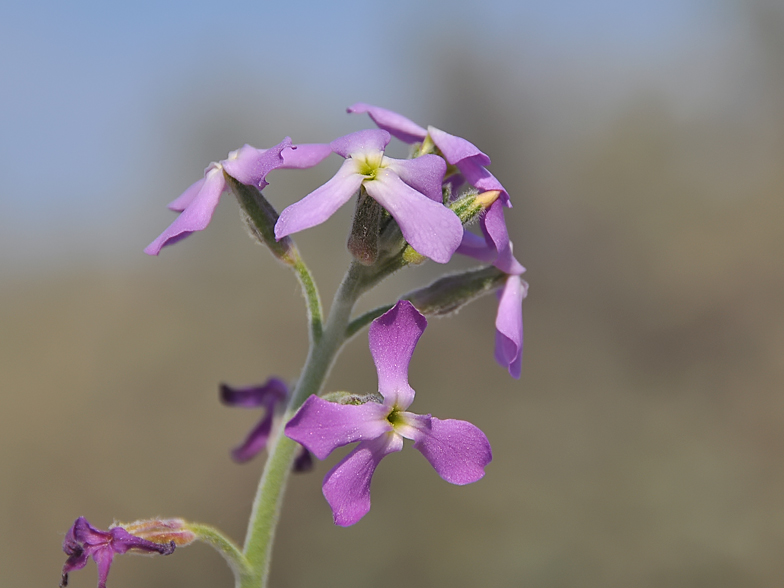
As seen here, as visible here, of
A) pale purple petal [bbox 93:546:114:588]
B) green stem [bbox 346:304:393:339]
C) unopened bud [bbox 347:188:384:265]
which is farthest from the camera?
green stem [bbox 346:304:393:339]

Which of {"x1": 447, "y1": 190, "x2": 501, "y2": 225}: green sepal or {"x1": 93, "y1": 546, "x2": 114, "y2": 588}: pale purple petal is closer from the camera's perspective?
{"x1": 93, "y1": 546, "x2": 114, "y2": 588}: pale purple petal

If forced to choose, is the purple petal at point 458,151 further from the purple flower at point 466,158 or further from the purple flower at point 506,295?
the purple flower at point 506,295

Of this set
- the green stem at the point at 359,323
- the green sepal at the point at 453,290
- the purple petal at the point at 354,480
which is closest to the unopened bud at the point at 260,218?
the green stem at the point at 359,323

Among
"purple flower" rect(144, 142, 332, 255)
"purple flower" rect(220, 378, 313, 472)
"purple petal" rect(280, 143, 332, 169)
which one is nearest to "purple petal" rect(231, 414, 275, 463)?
"purple flower" rect(220, 378, 313, 472)

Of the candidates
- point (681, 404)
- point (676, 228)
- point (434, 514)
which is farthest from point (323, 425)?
point (676, 228)

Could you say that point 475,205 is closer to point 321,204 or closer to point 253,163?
point 321,204

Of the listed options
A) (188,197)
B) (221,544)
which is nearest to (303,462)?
(221,544)

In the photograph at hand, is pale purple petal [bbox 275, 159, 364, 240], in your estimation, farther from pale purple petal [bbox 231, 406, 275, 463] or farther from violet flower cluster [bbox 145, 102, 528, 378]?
pale purple petal [bbox 231, 406, 275, 463]
